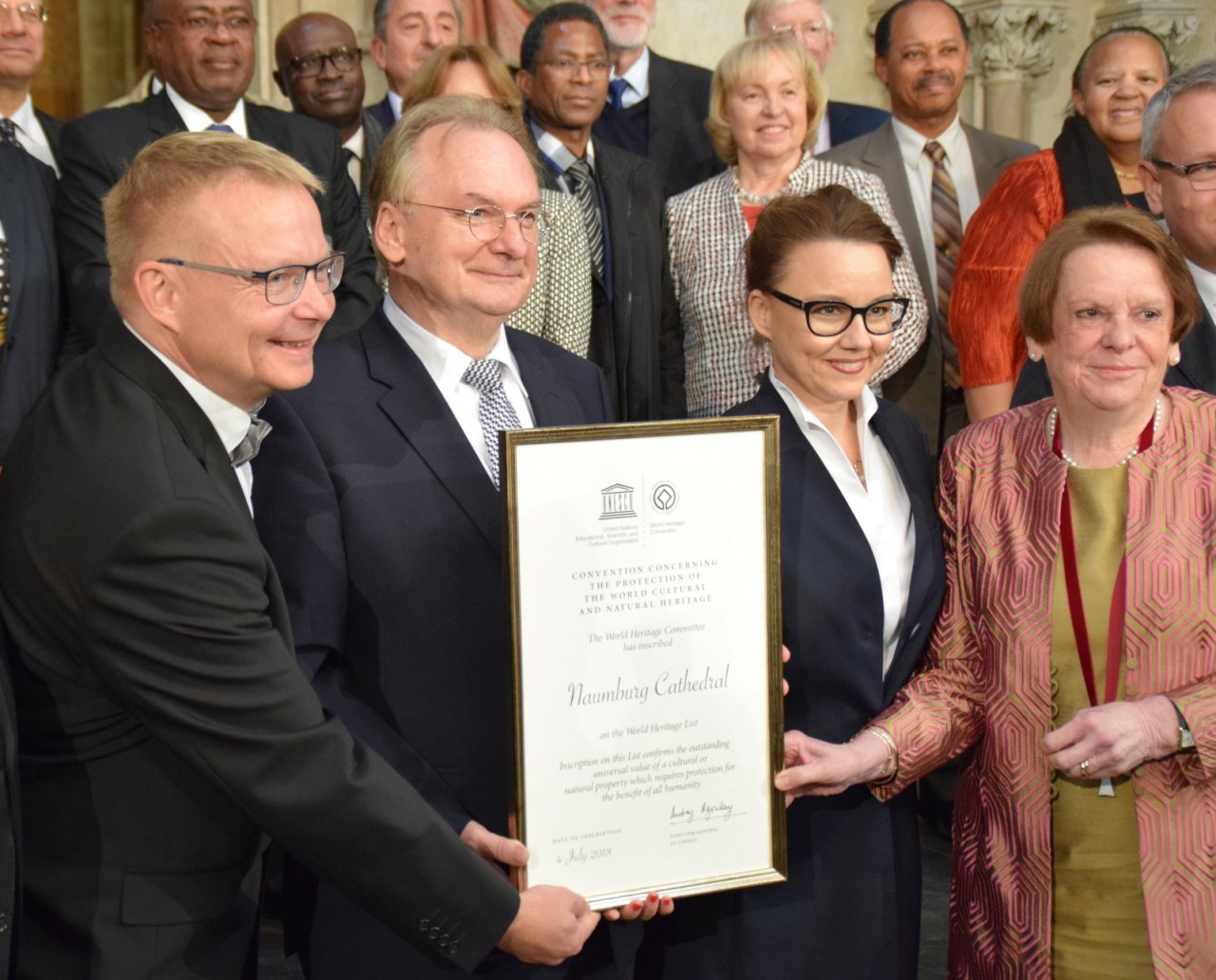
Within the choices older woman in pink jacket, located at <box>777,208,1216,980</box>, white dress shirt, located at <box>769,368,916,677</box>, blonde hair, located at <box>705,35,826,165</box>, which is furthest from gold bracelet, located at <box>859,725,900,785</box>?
blonde hair, located at <box>705,35,826,165</box>

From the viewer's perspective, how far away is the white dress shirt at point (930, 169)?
4531 millimetres

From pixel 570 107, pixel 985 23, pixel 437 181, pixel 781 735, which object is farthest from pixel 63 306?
pixel 985 23

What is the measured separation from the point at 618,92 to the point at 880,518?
9.64 ft

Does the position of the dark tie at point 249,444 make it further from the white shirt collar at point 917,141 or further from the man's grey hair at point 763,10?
the man's grey hair at point 763,10

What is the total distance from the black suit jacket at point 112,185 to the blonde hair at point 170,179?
5.10 feet

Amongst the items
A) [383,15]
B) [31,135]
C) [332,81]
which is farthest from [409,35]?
[31,135]

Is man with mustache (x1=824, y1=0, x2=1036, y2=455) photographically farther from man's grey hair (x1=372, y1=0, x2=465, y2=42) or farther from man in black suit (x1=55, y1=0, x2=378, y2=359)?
man in black suit (x1=55, y1=0, x2=378, y2=359)

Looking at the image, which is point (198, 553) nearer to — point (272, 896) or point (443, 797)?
point (443, 797)

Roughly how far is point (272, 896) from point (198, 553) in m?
2.43

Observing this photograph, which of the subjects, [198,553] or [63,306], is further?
[63,306]

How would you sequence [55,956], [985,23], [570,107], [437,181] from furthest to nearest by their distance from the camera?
1. [985,23]
2. [570,107]
3. [437,181]
4. [55,956]

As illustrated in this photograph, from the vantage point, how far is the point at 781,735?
2.18 metres

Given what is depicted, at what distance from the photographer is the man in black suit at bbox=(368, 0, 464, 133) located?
Result: 4.71m

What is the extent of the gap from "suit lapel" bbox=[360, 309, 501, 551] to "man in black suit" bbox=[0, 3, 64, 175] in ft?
6.28
